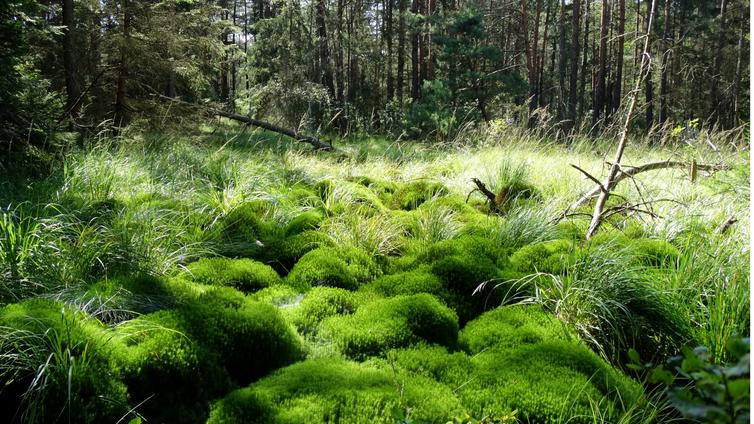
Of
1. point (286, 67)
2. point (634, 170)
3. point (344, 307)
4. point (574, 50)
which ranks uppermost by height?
point (574, 50)

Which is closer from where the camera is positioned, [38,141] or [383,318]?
[383,318]

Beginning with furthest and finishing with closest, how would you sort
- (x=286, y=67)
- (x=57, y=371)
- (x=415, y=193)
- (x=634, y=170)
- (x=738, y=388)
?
1. (x=286, y=67)
2. (x=415, y=193)
3. (x=634, y=170)
4. (x=57, y=371)
5. (x=738, y=388)

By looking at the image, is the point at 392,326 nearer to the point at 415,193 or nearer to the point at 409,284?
the point at 409,284

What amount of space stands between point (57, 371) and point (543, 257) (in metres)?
2.53

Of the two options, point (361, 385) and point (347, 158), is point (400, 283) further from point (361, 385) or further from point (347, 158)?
point (347, 158)

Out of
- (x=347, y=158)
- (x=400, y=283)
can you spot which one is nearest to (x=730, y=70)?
(x=347, y=158)

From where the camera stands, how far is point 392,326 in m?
2.35

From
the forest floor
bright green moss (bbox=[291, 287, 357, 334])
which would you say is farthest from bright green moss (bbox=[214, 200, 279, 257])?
bright green moss (bbox=[291, 287, 357, 334])

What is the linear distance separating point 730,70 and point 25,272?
21999mm

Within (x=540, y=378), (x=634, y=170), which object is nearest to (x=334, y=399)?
(x=540, y=378)

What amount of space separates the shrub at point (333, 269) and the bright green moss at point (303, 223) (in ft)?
1.67

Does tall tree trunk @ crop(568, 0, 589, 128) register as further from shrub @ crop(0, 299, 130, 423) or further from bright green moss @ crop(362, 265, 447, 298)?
shrub @ crop(0, 299, 130, 423)

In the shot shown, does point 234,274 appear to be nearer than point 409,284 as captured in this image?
No

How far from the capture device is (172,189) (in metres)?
4.38
